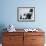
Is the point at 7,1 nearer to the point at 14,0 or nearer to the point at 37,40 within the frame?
the point at 14,0

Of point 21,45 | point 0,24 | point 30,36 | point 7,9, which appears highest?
point 7,9

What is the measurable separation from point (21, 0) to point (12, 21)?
76 cm

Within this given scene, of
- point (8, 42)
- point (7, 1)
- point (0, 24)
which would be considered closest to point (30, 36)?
point (8, 42)

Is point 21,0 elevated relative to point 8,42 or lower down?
elevated

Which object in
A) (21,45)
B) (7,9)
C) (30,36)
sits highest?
(7,9)

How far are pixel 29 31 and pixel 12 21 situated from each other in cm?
77

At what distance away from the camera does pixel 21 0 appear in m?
4.24

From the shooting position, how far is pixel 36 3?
4270 millimetres

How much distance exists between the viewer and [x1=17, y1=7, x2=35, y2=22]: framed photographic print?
14.0 feet

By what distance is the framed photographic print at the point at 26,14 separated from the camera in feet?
14.0

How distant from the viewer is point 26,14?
427 cm

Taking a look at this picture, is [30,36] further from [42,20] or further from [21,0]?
[21,0]

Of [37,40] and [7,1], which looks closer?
[37,40]

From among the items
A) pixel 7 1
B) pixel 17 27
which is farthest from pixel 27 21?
pixel 7 1
